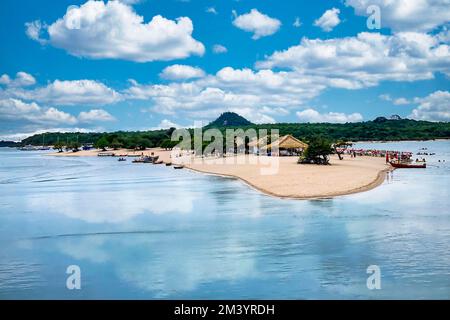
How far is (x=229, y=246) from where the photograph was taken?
1919cm

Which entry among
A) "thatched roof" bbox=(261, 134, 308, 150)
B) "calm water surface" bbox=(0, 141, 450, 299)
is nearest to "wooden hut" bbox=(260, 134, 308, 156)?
"thatched roof" bbox=(261, 134, 308, 150)

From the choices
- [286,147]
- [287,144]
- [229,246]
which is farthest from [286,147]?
[229,246]

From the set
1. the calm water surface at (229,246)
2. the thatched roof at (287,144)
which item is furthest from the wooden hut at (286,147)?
the calm water surface at (229,246)

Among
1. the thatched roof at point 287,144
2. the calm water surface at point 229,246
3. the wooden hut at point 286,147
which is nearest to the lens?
the calm water surface at point 229,246

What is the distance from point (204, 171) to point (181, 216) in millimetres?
30482

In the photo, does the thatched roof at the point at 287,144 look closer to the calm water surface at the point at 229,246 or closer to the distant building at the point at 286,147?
the distant building at the point at 286,147

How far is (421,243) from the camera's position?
61.2 feet

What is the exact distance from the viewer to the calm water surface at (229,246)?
1438cm

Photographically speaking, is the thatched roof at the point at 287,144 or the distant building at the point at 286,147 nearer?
the thatched roof at the point at 287,144

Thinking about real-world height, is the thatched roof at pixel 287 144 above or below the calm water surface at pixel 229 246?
above

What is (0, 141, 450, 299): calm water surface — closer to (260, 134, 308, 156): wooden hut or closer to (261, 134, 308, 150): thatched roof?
(261, 134, 308, 150): thatched roof

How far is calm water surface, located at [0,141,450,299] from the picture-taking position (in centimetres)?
1438

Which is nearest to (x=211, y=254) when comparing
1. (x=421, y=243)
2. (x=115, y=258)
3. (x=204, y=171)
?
(x=115, y=258)

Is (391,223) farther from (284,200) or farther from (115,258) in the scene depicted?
(115,258)
